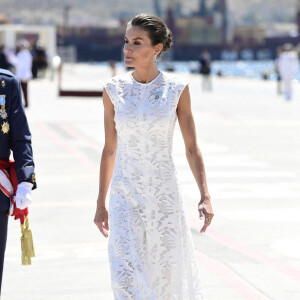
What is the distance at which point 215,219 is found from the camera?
8.82 metres

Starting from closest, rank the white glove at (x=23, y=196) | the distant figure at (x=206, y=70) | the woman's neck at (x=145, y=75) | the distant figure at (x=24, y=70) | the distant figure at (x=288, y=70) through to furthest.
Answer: the white glove at (x=23, y=196) < the woman's neck at (x=145, y=75) < the distant figure at (x=24, y=70) < the distant figure at (x=288, y=70) < the distant figure at (x=206, y=70)

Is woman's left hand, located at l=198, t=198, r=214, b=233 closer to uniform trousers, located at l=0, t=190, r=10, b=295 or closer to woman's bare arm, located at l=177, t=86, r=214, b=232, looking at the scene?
woman's bare arm, located at l=177, t=86, r=214, b=232

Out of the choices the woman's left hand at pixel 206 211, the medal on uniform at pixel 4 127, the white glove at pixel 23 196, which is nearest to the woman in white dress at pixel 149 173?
the woman's left hand at pixel 206 211

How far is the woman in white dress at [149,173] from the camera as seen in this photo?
447 cm

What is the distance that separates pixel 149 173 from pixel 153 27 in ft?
2.37

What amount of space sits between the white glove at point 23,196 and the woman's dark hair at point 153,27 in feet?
3.13

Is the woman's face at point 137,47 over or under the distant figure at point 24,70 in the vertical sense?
over

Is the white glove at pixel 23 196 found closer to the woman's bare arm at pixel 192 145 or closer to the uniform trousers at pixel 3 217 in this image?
the uniform trousers at pixel 3 217

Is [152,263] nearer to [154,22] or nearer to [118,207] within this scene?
[118,207]

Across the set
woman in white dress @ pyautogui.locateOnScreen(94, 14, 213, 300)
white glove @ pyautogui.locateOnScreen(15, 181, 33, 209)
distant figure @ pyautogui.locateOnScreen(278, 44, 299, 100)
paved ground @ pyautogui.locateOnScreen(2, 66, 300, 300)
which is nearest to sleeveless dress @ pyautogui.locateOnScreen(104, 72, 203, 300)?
woman in white dress @ pyautogui.locateOnScreen(94, 14, 213, 300)

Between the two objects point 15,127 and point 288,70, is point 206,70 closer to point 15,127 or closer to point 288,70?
point 288,70

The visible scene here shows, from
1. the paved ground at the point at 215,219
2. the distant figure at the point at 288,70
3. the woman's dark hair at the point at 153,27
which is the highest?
the woman's dark hair at the point at 153,27

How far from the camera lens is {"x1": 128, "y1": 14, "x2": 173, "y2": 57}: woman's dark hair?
4.50m

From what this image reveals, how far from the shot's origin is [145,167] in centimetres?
451
